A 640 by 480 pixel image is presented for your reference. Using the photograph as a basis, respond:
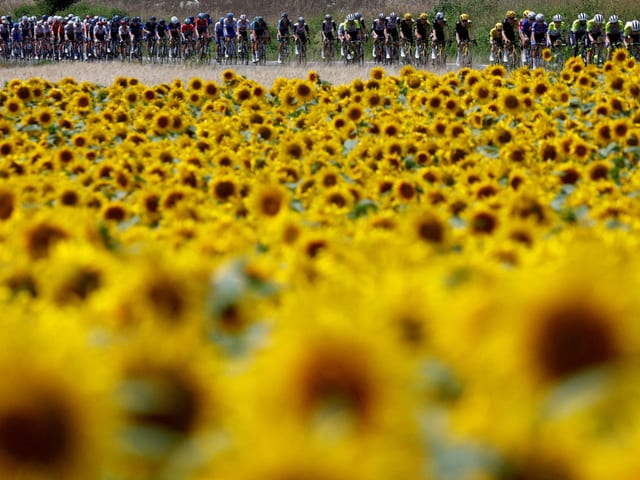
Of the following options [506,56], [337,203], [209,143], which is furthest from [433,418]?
[506,56]

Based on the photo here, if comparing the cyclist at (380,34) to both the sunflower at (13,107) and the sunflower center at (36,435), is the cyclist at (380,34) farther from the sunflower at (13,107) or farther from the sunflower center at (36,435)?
the sunflower center at (36,435)

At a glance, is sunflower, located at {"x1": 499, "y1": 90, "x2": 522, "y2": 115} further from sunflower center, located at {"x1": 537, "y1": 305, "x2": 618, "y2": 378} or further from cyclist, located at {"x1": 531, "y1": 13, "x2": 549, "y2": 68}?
cyclist, located at {"x1": 531, "y1": 13, "x2": 549, "y2": 68}

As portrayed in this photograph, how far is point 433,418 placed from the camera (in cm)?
131

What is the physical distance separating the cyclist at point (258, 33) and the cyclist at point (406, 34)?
4970 mm


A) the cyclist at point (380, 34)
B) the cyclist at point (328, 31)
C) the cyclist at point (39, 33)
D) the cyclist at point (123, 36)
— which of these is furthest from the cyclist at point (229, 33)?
the cyclist at point (39, 33)

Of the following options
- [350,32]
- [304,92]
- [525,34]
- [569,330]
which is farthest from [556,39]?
[569,330]

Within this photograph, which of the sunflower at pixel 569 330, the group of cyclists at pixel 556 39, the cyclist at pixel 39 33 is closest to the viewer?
the sunflower at pixel 569 330

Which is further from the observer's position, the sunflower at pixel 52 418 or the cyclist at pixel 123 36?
the cyclist at pixel 123 36

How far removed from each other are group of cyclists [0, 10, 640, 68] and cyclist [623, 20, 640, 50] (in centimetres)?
2

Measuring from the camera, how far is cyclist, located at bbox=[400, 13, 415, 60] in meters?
26.4

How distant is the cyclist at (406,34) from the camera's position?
1038 inches

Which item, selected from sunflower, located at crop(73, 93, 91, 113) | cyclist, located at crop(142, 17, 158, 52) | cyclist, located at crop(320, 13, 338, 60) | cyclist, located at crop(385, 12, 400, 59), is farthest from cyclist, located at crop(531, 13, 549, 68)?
cyclist, located at crop(142, 17, 158, 52)

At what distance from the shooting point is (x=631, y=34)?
68.7ft

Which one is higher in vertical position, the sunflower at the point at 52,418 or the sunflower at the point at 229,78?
the sunflower at the point at 229,78
